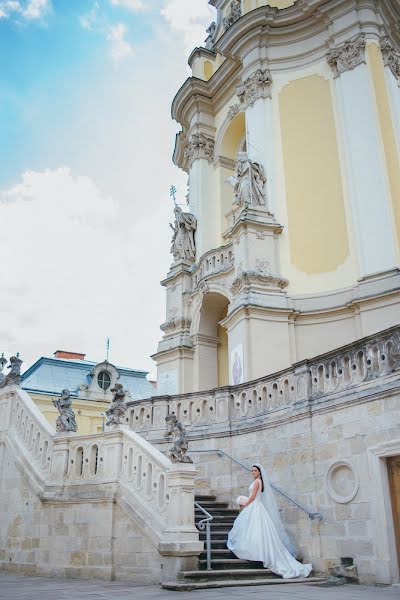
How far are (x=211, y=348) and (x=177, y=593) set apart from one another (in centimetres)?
1446

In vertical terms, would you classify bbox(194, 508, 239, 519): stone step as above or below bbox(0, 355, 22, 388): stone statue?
below

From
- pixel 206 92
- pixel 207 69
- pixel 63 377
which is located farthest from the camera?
pixel 63 377

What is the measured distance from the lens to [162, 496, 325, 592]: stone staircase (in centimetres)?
801

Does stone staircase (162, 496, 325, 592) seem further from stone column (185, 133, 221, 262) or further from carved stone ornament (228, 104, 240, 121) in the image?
carved stone ornament (228, 104, 240, 121)

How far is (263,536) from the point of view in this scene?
369 inches

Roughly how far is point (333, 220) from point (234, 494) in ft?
31.2

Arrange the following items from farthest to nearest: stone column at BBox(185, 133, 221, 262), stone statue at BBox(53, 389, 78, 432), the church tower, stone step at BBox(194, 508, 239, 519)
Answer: stone column at BBox(185, 133, 221, 262) < the church tower < stone statue at BBox(53, 389, 78, 432) < stone step at BBox(194, 508, 239, 519)

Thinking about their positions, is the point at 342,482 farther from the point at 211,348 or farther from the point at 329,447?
the point at 211,348

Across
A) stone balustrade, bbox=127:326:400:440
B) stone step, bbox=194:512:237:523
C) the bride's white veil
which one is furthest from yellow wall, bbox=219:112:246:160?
the bride's white veil

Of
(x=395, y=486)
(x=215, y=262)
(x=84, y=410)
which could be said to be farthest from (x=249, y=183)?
(x=84, y=410)

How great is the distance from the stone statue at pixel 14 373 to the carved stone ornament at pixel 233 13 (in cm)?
1683

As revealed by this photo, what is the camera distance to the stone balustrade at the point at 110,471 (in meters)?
9.02

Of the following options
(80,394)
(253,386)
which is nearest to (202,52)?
(80,394)

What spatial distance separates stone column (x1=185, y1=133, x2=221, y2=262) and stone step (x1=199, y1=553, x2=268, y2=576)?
47.5 feet
